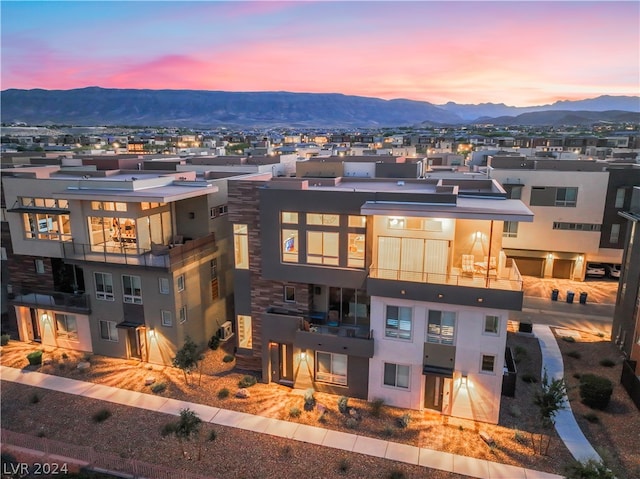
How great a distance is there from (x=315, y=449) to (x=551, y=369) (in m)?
13.0

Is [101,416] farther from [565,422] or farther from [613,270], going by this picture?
[613,270]

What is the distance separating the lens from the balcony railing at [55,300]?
909 inches

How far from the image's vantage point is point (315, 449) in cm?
1591

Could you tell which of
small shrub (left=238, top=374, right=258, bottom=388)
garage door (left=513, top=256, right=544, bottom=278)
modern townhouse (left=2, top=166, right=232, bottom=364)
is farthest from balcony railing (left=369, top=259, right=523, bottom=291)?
garage door (left=513, top=256, right=544, bottom=278)

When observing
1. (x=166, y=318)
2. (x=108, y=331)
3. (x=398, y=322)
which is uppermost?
(x=398, y=322)

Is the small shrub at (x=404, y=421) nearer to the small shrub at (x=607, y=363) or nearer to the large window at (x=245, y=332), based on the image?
the large window at (x=245, y=332)

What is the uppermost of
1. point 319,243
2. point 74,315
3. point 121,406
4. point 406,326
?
point 319,243

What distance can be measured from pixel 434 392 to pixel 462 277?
522 cm

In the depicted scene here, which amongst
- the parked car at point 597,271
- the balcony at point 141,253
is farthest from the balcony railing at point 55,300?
the parked car at point 597,271

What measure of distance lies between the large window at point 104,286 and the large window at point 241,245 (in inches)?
276

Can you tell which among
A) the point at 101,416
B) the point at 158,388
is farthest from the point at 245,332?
the point at 101,416

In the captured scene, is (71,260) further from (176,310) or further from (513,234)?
(513,234)

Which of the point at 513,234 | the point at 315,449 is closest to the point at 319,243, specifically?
the point at 315,449

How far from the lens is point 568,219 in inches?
1351
